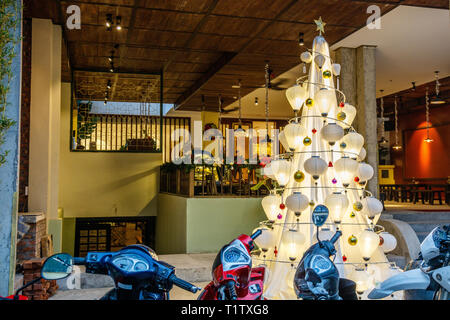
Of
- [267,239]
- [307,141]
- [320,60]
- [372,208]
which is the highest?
[320,60]

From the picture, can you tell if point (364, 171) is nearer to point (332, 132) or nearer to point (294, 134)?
point (332, 132)

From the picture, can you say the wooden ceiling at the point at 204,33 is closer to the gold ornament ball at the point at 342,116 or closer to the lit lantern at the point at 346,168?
the gold ornament ball at the point at 342,116

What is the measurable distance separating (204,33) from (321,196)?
3.96 metres

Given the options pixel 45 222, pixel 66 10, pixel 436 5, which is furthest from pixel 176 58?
pixel 436 5

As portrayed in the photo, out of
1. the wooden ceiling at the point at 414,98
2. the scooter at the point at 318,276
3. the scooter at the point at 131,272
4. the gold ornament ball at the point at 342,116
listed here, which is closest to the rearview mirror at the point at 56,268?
the scooter at the point at 131,272

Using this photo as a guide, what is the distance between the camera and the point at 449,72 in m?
9.69

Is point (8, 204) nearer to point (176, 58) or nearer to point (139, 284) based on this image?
point (139, 284)

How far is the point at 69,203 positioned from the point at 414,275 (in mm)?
10247

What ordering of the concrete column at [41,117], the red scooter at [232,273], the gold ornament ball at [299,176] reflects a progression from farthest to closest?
the concrete column at [41,117] < the gold ornament ball at [299,176] < the red scooter at [232,273]

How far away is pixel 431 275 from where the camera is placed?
1.21 meters

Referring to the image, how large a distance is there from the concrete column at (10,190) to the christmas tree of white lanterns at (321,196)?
7.70 ft

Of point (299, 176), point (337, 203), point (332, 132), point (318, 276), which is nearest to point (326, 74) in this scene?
point (332, 132)

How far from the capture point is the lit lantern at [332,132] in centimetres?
436

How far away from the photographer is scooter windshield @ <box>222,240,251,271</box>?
133 centimetres
